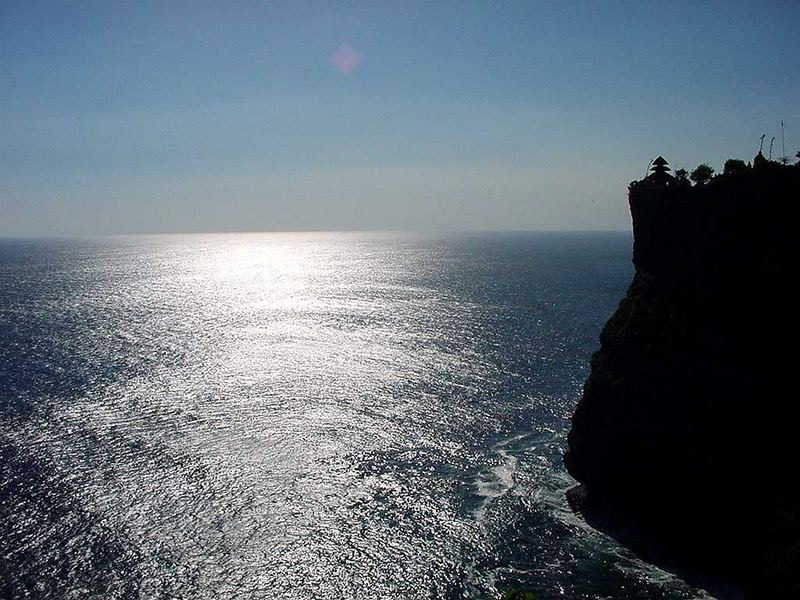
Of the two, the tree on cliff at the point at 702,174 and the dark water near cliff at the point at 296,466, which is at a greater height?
the tree on cliff at the point at 702,174

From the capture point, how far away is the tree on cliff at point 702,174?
162ft

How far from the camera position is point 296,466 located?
190 feet

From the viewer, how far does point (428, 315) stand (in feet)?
453

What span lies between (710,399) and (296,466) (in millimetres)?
39122

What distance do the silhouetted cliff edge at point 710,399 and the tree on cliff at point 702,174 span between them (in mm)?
1880

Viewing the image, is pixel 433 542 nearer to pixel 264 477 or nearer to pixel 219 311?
pixel 264 477

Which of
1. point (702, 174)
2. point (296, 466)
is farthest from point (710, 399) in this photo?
point (296, 466)

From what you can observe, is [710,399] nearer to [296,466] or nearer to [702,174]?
[702,174]

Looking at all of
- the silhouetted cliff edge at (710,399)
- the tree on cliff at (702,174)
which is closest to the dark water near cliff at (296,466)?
the silhouetted cliff edge at (710,399)

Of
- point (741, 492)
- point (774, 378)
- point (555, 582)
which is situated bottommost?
point (555, 582)

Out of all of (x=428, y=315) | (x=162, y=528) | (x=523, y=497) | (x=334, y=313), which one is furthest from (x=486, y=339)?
(x=162, y=528)

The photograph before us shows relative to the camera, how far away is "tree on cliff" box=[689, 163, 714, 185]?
4938 centimetres

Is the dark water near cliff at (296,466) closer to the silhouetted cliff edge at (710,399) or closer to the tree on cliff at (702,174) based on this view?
the silhouetted cliff edge at (710,399)

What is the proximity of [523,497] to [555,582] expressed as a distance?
11.9m
